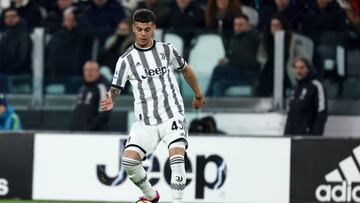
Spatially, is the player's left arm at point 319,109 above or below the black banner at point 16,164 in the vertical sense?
above

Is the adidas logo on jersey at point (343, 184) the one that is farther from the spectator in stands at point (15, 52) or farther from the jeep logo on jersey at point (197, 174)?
the spectator in stands at point (15, 52)

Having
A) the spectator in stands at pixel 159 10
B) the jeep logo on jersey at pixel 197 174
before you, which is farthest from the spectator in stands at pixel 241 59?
the jeep logo on jersey at pixel 197 174

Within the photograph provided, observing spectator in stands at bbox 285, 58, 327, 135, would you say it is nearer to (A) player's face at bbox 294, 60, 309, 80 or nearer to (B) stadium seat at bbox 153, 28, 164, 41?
(A) player's face at bbox 294, 60, 309, 80

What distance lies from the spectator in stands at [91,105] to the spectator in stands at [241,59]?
152 cm

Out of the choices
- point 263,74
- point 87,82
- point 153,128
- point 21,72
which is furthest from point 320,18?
point 153,128

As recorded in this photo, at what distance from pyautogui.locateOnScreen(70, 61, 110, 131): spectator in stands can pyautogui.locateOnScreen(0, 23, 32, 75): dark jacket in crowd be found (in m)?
1.26

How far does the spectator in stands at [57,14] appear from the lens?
17413 mm

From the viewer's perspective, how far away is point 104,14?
17.3 m

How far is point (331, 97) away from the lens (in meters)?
15.9

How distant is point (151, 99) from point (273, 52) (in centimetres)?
502

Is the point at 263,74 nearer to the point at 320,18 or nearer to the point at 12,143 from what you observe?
the point at 320,18

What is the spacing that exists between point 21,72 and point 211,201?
4.46 metres

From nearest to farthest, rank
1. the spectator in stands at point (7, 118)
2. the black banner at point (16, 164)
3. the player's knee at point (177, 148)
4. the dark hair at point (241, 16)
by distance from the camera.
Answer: the player's knee at point (177, 148)
the black banner at point (16, 164)
the spectator in stands at point (7, 118)
the dark hair at point (241, 16)

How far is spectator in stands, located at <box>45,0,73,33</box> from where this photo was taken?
57.1 ft
